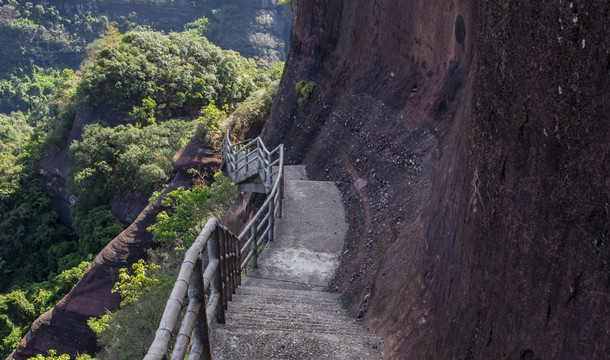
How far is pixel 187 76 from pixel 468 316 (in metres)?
29.4

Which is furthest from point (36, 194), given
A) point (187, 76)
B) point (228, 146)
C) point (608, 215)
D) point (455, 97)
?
point (608, 215)

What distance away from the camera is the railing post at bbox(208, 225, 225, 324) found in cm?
359

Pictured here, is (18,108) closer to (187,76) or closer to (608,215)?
(187,76)

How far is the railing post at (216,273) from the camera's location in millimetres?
3592

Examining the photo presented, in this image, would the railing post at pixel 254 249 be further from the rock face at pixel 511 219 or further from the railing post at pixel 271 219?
the rock face at pixel 511 219

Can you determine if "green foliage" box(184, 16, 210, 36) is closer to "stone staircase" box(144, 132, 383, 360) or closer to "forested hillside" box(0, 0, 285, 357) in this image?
"forested hillside" box(0, 0, 285, 357)

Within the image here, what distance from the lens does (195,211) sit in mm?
17312

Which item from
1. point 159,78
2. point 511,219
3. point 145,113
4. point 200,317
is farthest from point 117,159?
point 511,219

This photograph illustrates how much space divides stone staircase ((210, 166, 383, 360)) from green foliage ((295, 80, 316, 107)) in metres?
5.13

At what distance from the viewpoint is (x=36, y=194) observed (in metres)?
32.3

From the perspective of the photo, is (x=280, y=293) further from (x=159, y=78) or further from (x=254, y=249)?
(x=159, y=78)

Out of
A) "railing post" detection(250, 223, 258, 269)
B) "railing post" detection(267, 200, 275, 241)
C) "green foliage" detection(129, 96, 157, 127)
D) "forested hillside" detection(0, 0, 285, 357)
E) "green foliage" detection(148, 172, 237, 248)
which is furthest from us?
"green foliage" detection(129, 96, 157, 127)

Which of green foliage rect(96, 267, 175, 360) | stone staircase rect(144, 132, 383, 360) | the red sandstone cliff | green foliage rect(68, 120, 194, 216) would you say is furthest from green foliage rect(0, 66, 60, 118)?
the red sandstone cliff

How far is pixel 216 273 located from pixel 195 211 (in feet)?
45.7
